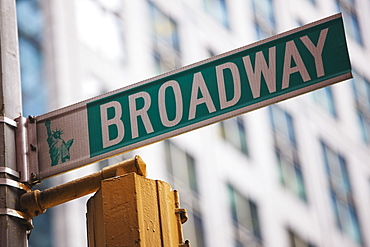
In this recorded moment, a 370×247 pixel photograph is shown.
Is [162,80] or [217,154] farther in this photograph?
[217,154]

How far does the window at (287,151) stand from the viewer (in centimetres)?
3135

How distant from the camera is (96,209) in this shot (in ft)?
11.9

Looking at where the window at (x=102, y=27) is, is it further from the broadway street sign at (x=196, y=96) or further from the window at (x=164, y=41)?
the broadway street sign at (x=196, y=96)

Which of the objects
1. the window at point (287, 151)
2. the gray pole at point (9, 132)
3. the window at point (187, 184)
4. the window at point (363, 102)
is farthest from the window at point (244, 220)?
the gray pole at point (9, 132)

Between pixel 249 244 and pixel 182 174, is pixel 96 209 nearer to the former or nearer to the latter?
pixel 182 174

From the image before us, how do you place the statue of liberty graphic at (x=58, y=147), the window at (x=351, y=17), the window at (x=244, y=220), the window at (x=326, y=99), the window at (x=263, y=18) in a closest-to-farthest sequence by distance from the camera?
the statue of liberty graphic at (x=58, y=147) < the window at (x=244, y=220) < the window at (x=263, y=18) < the window at (x=326, y=99) < the window at (x=351, y=17)

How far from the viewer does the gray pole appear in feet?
13.3

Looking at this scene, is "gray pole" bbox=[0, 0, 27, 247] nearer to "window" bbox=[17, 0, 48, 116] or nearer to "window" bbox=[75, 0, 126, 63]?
"window" bbox=[17, 0, 48, 116]

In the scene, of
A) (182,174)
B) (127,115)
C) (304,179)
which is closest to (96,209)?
(127,115)

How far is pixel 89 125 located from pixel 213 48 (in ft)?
84.6

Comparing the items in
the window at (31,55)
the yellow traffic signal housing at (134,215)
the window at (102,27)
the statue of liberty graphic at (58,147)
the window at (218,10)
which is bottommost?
the yellow traffic signal housing at (134,215)

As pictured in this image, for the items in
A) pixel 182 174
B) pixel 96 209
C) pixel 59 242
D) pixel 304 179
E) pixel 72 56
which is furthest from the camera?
pixel 304 179

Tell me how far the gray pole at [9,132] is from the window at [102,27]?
769 inches

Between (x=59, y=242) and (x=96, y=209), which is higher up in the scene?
(x=59, y=242)
